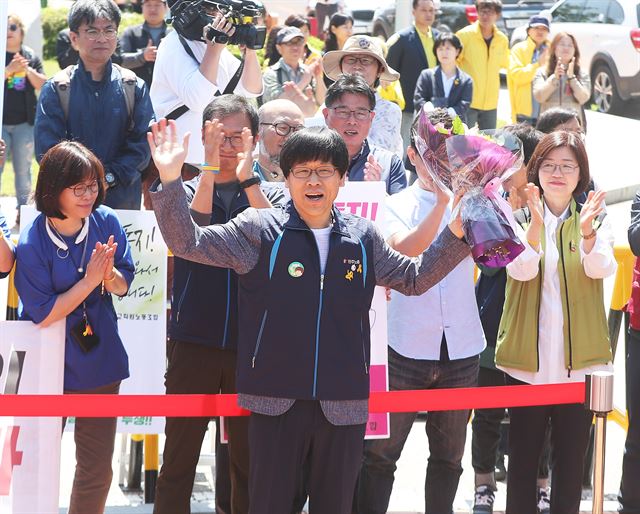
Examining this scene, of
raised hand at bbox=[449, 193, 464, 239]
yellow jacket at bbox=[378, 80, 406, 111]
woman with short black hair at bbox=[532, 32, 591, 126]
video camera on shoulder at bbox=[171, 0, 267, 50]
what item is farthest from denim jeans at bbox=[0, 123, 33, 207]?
raised hand at bbox=[449, 193, 464, 239]

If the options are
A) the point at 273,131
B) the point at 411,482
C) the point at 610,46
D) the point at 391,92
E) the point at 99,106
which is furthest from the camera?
the point at 610,46

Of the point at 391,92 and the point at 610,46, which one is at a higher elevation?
the point at 610,46

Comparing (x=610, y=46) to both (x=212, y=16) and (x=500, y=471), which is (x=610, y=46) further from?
(x=500, y=471)

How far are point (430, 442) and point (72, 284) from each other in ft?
5.82

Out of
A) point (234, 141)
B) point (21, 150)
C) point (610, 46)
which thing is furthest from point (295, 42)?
point (610, 46)

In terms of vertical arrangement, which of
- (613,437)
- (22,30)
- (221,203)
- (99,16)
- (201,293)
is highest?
(22,30)

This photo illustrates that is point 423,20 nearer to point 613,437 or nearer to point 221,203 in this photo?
point 613,437

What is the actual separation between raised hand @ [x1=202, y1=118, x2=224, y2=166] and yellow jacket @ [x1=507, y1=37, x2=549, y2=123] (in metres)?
8.47

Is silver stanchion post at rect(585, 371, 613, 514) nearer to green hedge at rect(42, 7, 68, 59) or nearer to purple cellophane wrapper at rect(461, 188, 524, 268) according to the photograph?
purple cellophane wrapper at rect(461, 188, 524, 268)

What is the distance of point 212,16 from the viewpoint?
267 inches

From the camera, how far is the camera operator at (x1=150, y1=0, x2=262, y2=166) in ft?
22.2

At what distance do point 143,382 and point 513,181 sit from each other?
2111 millimetres

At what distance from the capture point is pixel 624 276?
636cm

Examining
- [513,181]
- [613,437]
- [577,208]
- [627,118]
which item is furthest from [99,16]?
[627,118]
